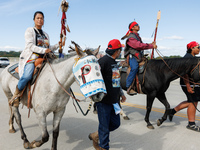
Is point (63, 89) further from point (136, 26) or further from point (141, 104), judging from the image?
point (141, 104)

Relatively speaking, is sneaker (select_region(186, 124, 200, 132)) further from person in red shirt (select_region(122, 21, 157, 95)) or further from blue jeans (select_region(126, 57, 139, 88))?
blue jeans (select_region(126, 57, 139, 88))

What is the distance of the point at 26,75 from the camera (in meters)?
3.55

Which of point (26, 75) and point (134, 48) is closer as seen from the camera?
point (26, 75)

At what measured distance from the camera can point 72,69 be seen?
2932mm

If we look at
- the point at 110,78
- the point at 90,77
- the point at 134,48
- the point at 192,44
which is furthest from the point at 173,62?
the point at 90,77

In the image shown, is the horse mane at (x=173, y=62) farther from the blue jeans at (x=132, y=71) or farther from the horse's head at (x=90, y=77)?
the horse's head at (x=90, y=77)

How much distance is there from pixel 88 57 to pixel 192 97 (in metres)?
3.72

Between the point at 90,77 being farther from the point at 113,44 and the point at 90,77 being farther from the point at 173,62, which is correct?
the point at 173,62

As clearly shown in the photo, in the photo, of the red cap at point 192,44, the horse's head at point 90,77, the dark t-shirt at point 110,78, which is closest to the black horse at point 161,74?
the red cap at point 192,44

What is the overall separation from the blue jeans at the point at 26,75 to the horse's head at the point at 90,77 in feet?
4.02

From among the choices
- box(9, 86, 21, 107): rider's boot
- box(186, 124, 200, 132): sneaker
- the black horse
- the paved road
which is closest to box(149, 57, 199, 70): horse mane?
the black horse

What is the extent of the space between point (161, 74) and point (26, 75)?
362 centimetres

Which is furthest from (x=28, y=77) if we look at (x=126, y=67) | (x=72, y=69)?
(x=126, y=67)

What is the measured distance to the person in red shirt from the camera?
531 cm
